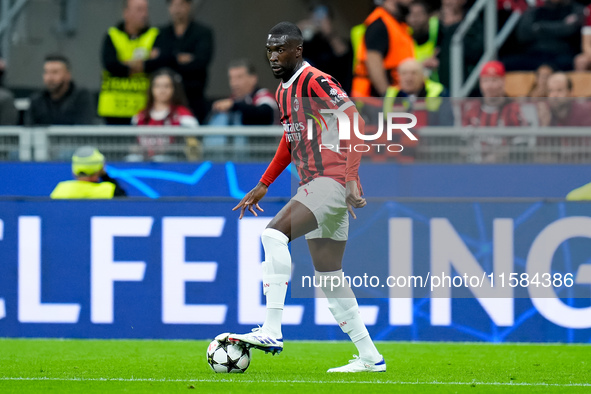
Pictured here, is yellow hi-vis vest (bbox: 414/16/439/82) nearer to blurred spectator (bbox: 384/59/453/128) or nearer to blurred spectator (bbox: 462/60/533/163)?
blurred spectator (bbox: 384/59/453/128)

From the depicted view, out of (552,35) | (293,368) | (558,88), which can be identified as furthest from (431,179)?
(293,368)

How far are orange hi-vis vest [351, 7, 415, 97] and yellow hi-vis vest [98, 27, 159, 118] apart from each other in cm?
218

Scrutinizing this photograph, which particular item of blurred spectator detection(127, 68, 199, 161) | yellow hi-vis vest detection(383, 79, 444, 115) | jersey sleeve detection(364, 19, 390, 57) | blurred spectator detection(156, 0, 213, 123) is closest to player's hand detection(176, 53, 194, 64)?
blurred spectator detection(156, 0, 213, 123)

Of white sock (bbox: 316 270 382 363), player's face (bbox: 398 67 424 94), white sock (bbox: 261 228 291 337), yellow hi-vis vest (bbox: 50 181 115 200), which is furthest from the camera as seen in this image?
player's face (bbox: 398 67 424 94)

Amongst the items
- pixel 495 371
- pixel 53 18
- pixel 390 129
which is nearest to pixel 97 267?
pixel 390 129

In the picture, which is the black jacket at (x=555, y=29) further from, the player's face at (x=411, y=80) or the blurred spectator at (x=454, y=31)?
the player's face at (x=411, y=80)

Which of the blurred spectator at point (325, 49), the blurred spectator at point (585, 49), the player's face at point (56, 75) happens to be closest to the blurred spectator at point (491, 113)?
the blurred spectator at point (585, 49)

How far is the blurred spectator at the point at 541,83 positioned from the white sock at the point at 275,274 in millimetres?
5006

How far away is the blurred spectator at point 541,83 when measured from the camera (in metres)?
10.4

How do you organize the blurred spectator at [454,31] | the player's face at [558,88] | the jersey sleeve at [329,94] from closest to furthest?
the jersey sleeve at [329,94], the player's face at [558,88], the blurred spectator at [454,31]

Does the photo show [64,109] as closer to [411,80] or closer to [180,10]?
[180,10]

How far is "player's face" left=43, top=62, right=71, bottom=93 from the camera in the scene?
35.2 feet

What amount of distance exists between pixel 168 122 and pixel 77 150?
1.12m

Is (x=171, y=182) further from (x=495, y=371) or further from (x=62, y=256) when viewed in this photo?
(x=495, y=371)
